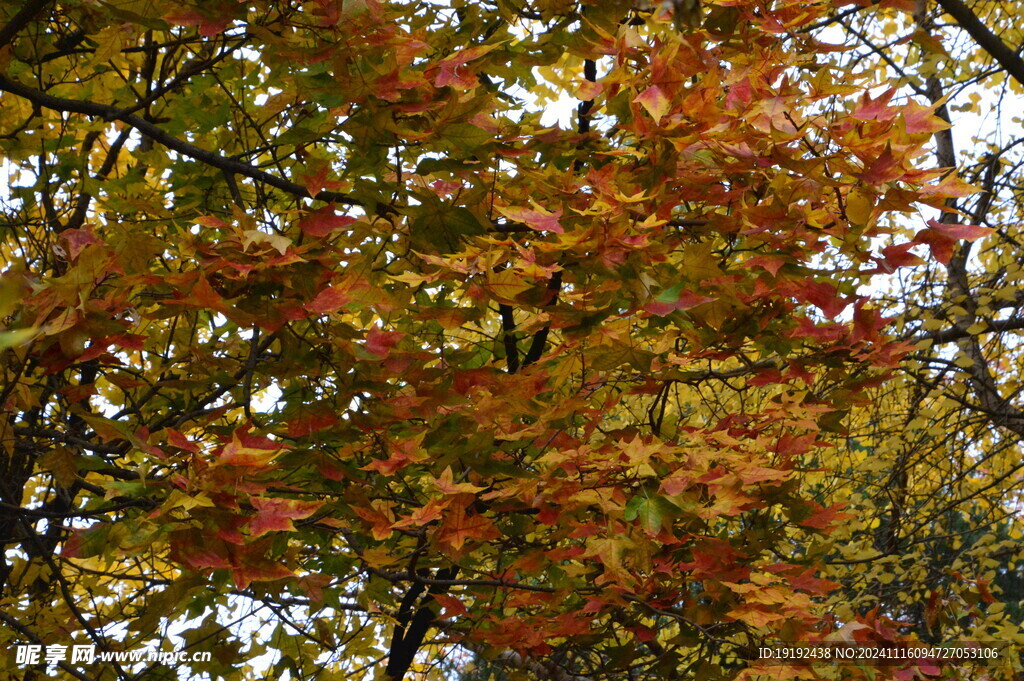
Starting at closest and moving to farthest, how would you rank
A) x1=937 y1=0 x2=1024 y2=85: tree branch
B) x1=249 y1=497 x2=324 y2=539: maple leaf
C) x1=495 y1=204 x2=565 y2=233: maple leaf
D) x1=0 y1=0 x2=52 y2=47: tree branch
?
x1=249 y1=497 x2=324 y2=539: maple leaf, x1=495 y1=204 x2=565 y2=233: maple leaf, x1=0 y1=0 x2=52 y2=47: tree branch, x1=937 y1=0 x2=1024 y2=85: tree branch

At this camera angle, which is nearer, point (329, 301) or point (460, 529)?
point (329, 301)

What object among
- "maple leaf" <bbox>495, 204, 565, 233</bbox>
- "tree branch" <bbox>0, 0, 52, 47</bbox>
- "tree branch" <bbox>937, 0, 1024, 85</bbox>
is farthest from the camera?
"tree branch" <bbox>937, 0, 1024, 85</bbox>

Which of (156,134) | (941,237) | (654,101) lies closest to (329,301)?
(654,101)

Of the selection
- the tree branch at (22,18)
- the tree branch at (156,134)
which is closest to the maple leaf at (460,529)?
the tree branch at (156,134)

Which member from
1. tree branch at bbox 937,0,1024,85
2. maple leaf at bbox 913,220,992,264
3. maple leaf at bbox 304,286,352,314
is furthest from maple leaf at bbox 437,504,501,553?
tree branch at bbox 937,0,1024,85

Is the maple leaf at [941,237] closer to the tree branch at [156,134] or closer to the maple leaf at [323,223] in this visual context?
the maple leaf at [323,223]

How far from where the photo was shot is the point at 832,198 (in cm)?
207

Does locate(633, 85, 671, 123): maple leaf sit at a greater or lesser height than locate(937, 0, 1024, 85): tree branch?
lesser

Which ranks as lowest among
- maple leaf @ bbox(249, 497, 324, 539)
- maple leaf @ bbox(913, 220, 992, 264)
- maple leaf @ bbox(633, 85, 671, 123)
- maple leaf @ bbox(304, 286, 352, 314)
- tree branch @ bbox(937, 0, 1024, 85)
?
maple leaf @ bbox(249, 497, 324, 539)

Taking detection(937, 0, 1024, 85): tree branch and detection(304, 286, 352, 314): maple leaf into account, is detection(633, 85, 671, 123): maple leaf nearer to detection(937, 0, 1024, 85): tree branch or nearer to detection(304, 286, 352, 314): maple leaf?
detection(304, 286, 352, 314): maple leaf

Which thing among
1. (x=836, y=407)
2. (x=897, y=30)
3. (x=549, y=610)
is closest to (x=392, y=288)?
(x=549, y=610)

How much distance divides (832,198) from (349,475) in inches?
52.2

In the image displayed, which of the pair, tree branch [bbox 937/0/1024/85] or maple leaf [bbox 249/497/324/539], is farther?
tree branch [bbox 937/0/1024/85]

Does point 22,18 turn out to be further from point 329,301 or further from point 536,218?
point 536,218
